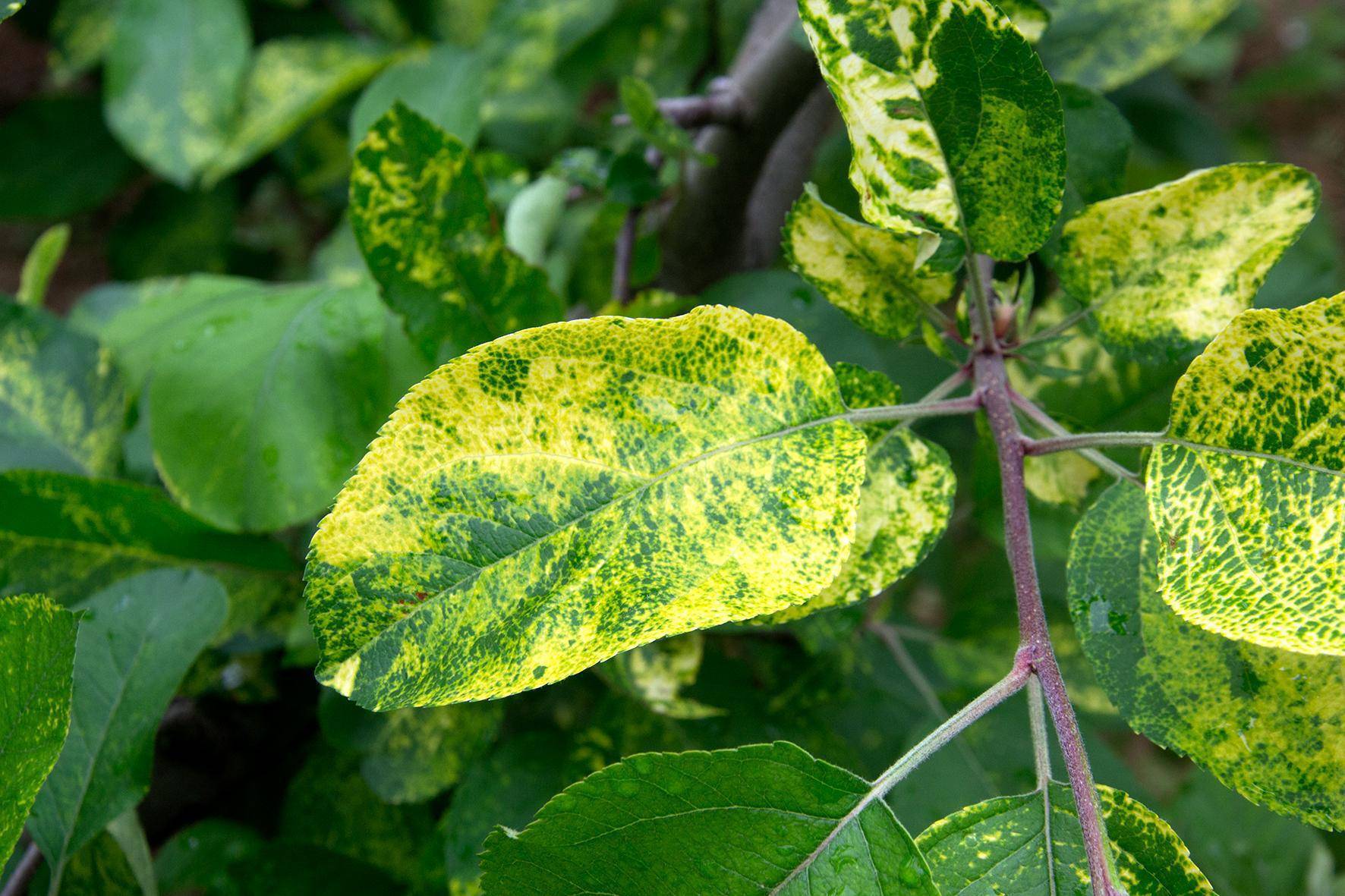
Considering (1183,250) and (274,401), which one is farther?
(274,401)

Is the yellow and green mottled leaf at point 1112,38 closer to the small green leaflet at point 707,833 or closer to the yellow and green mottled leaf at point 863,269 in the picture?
the yellow and green mottled leaf at point 863,269

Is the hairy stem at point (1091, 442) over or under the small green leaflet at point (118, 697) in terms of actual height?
over

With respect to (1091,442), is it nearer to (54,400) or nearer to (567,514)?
(567,514)

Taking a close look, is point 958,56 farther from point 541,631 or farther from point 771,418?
point 541,631

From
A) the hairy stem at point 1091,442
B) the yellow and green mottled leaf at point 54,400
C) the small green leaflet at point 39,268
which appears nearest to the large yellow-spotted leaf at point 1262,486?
the hairy stem at point 1091,442

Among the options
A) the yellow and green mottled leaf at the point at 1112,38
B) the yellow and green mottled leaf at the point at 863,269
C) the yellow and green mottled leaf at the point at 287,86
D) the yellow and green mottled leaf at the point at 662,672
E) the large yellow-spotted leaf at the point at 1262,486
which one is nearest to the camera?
the large yellow-spotted leaf at the point at 1262,486

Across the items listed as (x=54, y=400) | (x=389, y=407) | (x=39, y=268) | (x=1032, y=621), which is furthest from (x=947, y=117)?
(x=39, y=268)

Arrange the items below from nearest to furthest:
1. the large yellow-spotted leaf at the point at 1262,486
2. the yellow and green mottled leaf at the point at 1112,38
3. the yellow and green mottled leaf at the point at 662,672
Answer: the large yellow-spotted leaf at the point at 1262,486 < the yellow and green mottled leaf at the point at 662,672 < the yellow and green mottled leaf at the point at 1112,38

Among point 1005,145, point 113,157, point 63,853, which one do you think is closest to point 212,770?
point 63,853
